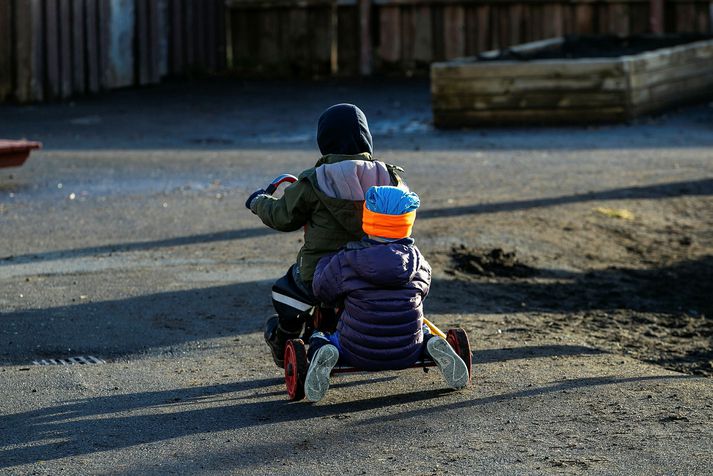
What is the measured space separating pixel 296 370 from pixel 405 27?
1718 centimetres

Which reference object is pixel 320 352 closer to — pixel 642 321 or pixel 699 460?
pixel 699 460

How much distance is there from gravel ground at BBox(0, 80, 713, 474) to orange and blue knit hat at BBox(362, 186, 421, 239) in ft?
2.56

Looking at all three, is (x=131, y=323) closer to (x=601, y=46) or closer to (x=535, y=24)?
(x=601, y=46)

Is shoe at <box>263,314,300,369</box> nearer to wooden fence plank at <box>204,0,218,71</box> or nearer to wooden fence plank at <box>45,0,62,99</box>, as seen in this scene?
wooden fence plank at <box>45,0,62,99</box>

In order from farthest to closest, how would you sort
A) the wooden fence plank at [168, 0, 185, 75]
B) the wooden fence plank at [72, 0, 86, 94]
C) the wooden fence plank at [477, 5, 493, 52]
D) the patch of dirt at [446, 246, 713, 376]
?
the wooden fence plank at [477, 5, 493, 52]
the wooden fence plank at [168, 0, 185, 75]
the wooden fence plank at [72, 0, 86, 94]
the patch of dirt at [446, 246, 713, 376]

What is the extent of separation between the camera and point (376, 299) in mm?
5598

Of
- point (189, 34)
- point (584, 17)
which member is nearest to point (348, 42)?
point (189, 34)

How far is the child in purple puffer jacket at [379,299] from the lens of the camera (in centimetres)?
553

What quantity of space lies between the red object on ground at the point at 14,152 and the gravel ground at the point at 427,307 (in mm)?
219

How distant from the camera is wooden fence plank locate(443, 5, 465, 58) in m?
21.9

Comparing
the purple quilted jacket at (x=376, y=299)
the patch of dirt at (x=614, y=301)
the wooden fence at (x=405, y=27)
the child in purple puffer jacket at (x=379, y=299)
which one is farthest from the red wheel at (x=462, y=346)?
the wooden fence at (x=405, y=27)

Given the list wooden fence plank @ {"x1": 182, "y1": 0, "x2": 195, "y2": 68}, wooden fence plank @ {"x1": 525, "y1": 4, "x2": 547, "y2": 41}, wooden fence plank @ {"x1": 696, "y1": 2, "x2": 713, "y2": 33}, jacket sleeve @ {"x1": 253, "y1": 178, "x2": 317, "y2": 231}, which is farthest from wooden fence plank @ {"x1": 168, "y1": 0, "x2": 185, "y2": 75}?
jacket sleeve @ {"x1": 253, "y1": 178, "x2": 317, "y2": 231}

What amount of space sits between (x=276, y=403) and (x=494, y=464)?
1.27 meters

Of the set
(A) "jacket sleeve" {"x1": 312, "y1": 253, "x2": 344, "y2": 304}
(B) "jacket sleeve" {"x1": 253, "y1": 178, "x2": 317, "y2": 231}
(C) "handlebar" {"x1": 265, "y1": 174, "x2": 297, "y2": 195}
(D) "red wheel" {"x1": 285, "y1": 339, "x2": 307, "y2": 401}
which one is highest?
(C) "handlebar" {"x1": 265, "y1": 174, "x2": 297, "y2": 195}
